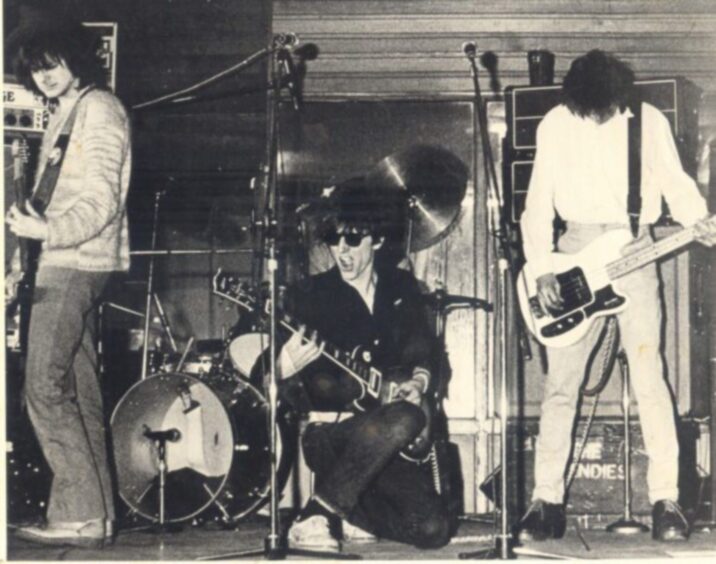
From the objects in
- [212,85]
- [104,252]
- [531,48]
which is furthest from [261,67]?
[104,252]

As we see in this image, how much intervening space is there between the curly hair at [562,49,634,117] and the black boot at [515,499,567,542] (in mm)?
1218

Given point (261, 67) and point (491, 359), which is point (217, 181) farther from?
point (491, 359)

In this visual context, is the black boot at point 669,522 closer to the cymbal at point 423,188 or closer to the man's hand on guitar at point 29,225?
the cymbal at point 423,188

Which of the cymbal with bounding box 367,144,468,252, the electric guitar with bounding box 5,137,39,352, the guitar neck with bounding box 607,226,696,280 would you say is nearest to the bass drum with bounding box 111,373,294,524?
the electric guitar with bounding box 5,137,39,352

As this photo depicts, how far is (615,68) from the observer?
3580 millimetres

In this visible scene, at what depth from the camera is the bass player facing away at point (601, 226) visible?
3375 millimetres

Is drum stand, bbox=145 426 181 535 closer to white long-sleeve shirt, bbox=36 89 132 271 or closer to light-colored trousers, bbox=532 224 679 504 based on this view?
white long-sleeve shirt, bbox=36 89 132 271

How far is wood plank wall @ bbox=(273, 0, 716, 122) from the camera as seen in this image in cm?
404

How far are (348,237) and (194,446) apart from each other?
0.83 metres

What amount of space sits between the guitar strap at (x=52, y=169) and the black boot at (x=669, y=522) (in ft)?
6.54

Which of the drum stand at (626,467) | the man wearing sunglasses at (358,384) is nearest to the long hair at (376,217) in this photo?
the man wearing sunglasses at (358,384)

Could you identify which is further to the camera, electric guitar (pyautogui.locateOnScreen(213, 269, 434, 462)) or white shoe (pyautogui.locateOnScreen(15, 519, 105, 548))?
electric guitar (pyautogui.locateOnScreen(213, 269, 434, 462))

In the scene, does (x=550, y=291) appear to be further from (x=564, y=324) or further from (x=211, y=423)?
(x=211, y=423)

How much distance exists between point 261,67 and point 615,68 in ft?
4.45
